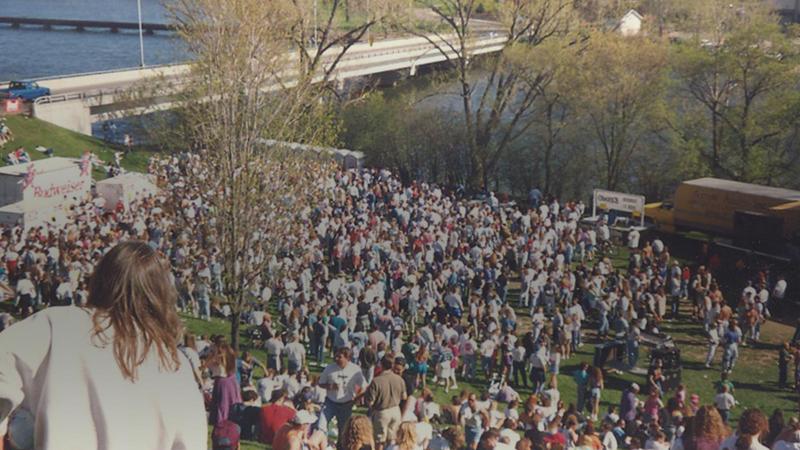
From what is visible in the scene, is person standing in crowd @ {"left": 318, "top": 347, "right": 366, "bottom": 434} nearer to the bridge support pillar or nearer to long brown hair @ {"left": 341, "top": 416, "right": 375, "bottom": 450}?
long brown hair @ {"left": 341, "top": 416, "right": 375, "bottom": 450}

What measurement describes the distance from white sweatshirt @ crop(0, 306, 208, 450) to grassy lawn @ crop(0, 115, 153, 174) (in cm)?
3545

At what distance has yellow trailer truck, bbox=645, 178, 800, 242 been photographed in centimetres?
2483

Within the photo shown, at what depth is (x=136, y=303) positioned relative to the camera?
2.12 metres

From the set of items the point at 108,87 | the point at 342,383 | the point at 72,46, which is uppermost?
the point at 72,46

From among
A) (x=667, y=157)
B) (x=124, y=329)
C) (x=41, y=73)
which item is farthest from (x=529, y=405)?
(x=41, y=73)

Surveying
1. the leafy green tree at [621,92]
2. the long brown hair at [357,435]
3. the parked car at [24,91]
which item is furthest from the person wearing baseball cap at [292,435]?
the parked car at [24,91]

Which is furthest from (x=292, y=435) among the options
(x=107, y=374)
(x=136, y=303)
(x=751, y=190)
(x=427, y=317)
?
(x=751, y=190)

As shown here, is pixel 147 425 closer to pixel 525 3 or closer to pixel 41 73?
pixel 525 3

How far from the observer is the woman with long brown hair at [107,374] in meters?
1.84

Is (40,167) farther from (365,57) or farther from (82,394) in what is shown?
(365,57)

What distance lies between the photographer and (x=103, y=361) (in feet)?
6.35

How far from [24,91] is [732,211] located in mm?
33850

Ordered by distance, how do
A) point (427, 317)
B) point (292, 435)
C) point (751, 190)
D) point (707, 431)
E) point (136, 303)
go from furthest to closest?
point (751, 190)
point (427, 317)
point (707, 431)
point (292, 435)
point (136, 303)

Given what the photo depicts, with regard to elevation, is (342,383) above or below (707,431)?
below
